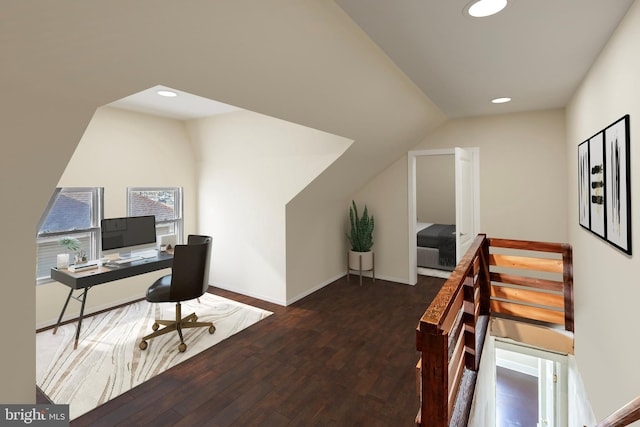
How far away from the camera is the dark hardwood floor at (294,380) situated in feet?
6.48

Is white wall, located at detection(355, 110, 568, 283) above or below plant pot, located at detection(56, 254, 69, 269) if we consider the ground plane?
above

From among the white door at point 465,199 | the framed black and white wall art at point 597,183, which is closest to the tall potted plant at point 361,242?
the white door at point 465,199

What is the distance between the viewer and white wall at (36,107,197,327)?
11.1 feet

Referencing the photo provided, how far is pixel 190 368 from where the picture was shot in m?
2.51

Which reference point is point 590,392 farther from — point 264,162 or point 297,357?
point 264,162

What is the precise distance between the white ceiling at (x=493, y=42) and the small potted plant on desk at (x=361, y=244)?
2171mm

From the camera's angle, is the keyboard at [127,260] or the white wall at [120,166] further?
the white wall at [120,166]

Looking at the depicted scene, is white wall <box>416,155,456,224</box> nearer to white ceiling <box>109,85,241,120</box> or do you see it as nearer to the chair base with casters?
white ceiling <box>109,85,241,120</box>

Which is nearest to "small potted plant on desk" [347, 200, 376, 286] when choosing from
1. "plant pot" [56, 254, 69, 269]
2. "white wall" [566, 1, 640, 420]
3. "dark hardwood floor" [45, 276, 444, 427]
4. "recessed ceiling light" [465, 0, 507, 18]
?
"dark hardwood floor" [45, 276, 444, 427]

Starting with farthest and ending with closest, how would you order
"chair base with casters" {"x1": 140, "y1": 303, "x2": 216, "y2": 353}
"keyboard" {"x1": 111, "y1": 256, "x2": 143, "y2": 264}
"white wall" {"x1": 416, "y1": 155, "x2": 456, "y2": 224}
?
"white wall" {"x1": 416, "y1": 155, "x2": 456, "y2": 224}
"keyboard" {"x1": 111, "y1": 256, "x2": 143, "y2": 264}
"chair base with casters" {"x1": 140, "y1": 303, "x2": 216, "y2": 353}

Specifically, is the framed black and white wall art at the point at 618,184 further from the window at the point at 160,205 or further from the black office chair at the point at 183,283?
the window at the point at 160,205

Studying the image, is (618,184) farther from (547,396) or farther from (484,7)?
(547,396)

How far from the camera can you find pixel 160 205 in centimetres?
438

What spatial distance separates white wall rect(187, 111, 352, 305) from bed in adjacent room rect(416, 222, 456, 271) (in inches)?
101
